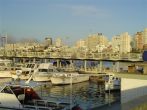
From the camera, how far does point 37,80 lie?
60062 millimetres

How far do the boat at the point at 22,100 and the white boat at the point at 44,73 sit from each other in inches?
1343

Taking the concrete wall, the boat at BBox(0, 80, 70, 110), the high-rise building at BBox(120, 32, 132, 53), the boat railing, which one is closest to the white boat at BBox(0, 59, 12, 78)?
the boat at BBox(0, 80, 70, 110)

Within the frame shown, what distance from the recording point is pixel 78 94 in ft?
148

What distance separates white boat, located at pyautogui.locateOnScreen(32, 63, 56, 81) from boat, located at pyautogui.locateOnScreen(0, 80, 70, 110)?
34104mm

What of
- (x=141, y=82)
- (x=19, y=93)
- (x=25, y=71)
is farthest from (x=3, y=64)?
(x=141, y=82)

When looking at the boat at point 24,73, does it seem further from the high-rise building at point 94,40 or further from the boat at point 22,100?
the high-rise building at point 94,40

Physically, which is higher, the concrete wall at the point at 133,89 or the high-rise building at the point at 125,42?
the high-rise building at the point at 125,42

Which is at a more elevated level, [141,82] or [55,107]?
[141,82]

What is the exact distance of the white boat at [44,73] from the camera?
198ft

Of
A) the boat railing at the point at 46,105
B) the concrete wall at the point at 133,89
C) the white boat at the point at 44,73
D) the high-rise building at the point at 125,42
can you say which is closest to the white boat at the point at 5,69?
the white boat at the point at 44,73

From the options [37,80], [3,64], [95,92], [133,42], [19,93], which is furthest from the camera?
[133,42]

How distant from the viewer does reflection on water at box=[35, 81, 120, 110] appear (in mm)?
38938

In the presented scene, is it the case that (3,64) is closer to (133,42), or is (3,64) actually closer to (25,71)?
(25,71)

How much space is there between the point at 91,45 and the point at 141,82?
159 metres
